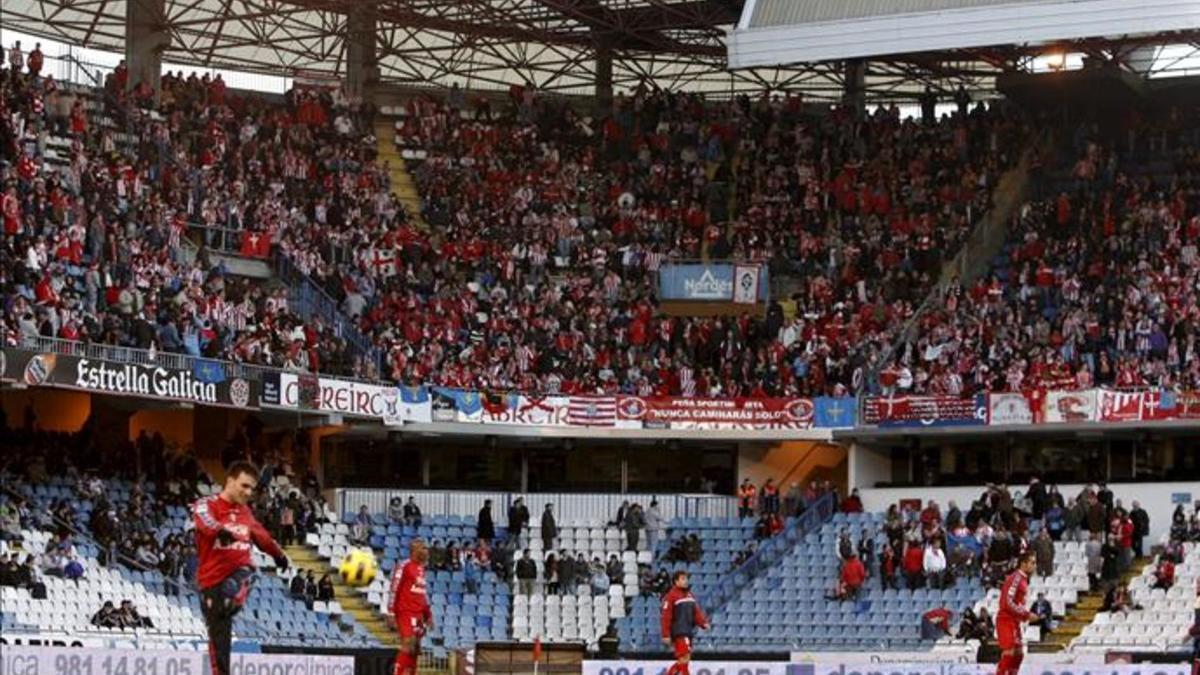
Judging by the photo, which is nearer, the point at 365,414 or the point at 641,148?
the point at 365,414

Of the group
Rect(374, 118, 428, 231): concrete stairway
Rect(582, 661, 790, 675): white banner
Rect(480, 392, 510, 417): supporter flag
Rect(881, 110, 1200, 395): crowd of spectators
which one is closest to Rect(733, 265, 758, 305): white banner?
Rect(881, 110, 1200, 395): crowd of spectators

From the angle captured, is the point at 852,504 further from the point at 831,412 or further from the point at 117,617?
the point at 117,617

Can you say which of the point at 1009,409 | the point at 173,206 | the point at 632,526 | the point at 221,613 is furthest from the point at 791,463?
the point at 221,613

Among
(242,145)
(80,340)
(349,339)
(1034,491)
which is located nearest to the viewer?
(80,340)

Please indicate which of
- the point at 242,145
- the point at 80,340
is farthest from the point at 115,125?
the point at 80,340

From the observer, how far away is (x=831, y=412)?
57.8 m

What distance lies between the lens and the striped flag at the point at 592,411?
2286 inches

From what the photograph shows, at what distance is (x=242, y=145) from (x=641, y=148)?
39.7 ft

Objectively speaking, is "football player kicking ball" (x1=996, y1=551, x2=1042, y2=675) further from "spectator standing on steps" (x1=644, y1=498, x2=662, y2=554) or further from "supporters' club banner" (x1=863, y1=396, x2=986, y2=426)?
"spectator standing on steps" (x1=644, y1=498, x2=662, y2=554)

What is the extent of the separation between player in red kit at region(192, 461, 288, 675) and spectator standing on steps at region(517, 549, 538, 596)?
32.5m

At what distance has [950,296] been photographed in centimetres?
6003

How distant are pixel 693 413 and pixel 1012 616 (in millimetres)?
27913

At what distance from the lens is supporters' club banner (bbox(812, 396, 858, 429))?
189ft

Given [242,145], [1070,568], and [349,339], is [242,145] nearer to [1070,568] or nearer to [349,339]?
[349,339]
